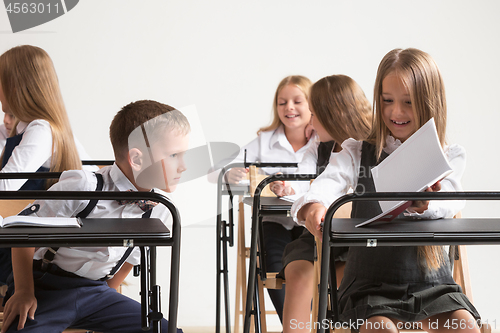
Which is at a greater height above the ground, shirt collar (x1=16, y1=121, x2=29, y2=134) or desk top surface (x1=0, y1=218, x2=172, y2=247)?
shirt collar (x1=16, y1=121, x2=29, y2=134)

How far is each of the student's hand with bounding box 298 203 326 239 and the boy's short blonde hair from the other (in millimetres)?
411

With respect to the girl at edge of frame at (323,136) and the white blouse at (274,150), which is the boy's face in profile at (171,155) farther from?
the white blouse at (274,150)

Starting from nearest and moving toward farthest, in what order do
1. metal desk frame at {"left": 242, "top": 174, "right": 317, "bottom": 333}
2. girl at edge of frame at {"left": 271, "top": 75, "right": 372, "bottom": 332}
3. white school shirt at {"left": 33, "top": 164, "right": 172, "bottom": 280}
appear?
1. white school shirt at {"left": 33, "top": 164, "right": 172, "bottom": 280}
2. metal desk frame at {"left": 242, "top": 174, "right": 317, "bottom": 333}
3. girl at edge of frame at {"left": 271, "top": 75, "right": 372, "bottom": 332}

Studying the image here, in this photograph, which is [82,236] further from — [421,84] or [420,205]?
[421,84]

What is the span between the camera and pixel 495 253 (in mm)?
3127

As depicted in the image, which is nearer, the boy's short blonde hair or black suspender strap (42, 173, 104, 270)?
black suspender strap (42, 173, 104, 270)

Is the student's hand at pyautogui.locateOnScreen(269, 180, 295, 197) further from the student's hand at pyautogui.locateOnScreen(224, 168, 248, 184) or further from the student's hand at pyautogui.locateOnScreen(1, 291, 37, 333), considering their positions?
the student's hand at pyautogui.locateOnScreen(1, 291, 37, 333)

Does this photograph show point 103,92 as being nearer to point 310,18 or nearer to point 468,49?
point 310,18

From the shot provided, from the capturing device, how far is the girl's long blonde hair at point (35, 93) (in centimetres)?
168

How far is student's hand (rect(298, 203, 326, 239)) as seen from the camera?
3.38 ft

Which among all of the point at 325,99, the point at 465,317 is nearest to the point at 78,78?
the point at 325,99

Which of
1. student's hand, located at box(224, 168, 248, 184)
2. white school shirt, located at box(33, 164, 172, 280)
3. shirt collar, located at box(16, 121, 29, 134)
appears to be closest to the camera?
white school shirt, located at box(33, 164, 172, 280)

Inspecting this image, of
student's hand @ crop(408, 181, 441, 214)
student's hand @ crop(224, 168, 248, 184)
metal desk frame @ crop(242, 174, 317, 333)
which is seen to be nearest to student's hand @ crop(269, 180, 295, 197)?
metal desk frame @ crop(242, 174, 317, 333)

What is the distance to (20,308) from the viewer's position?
1.06 metres
